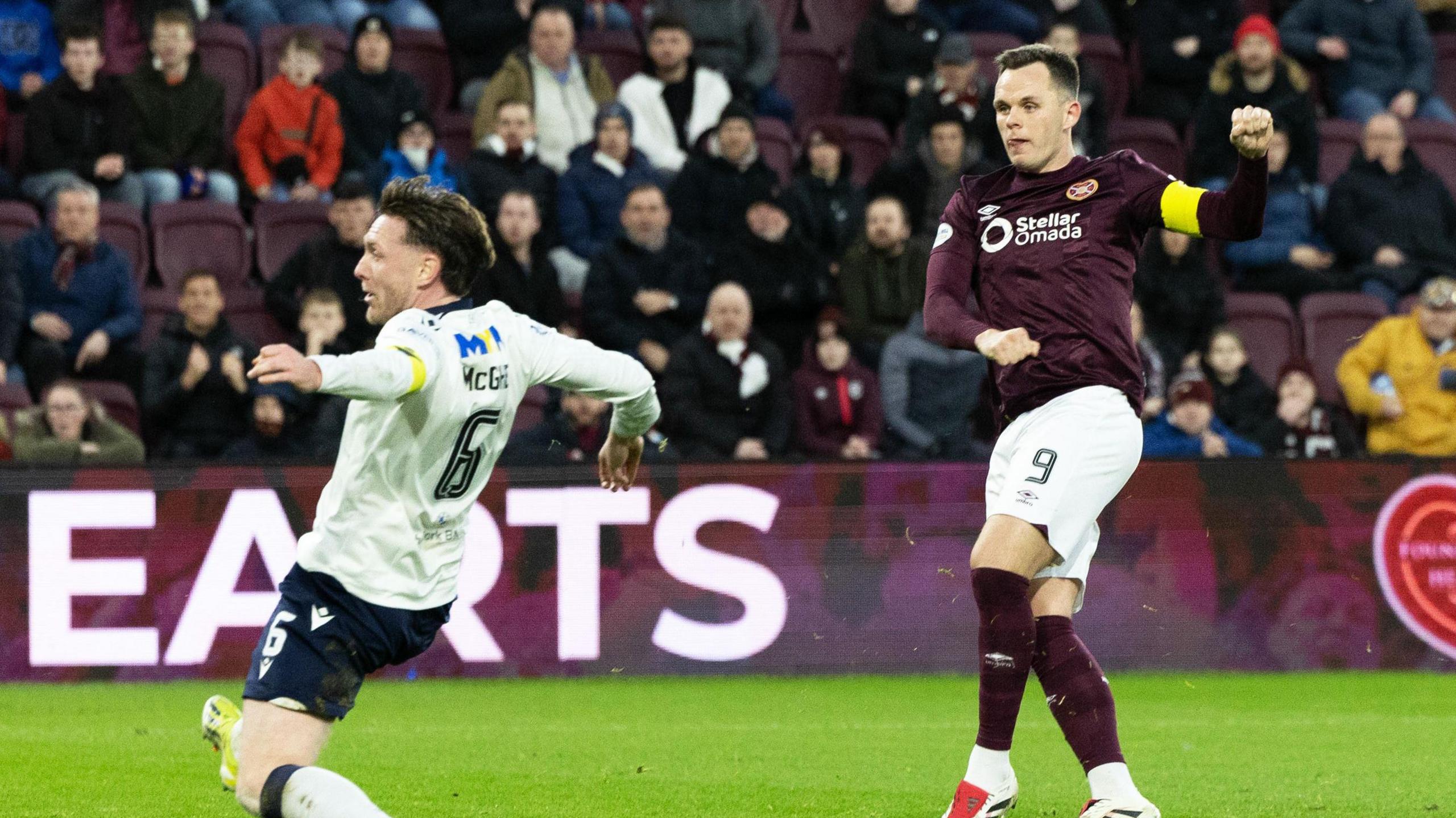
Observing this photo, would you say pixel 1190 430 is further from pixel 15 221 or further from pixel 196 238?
pixel 15 221

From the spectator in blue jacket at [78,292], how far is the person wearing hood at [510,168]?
7.18 feet

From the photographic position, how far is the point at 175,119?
11445 mm

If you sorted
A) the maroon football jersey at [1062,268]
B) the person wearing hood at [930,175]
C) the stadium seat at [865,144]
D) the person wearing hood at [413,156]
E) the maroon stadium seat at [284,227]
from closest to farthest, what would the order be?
the maroon football jersey at [1062,268]
the person wearing hood at [413,156]
the maroon stadium seat at [284,227]
the person wearing hood at [930,175]
the stadium seat at [865,144]

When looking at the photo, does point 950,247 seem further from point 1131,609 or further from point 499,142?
point 499,142

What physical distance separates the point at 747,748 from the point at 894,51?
738 centimetres

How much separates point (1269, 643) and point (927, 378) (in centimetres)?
251

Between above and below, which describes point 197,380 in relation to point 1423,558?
above

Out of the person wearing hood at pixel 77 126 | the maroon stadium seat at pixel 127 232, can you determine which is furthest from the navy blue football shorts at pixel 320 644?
the person wearing hood at pixel 77 126

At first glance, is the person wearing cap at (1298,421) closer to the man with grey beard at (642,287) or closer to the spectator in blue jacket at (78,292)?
Result: the man with grey beard at (642,287)

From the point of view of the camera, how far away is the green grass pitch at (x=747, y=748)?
555 cm

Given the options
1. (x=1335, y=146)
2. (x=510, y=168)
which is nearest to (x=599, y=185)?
(x=510, y=168)

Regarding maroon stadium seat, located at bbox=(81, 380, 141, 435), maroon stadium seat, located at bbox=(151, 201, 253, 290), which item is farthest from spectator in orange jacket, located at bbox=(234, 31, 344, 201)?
maroon stadium seat, located at bbox=(81, 380, 141, 435)

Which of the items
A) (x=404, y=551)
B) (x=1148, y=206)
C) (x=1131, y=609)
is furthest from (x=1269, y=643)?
(x=404, y=551)

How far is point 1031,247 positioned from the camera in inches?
199
